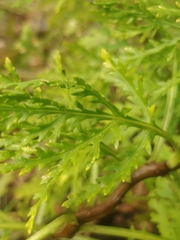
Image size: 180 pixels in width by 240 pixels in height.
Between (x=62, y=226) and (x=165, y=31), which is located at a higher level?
(x=165, y=31)

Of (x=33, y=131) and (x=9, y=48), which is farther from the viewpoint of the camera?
(x=9, y=48)

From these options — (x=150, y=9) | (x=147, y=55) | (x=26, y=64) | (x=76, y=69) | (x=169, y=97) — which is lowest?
(x=26, y=64)

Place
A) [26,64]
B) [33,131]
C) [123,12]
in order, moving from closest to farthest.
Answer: [33,131], [123,12], [26,64]

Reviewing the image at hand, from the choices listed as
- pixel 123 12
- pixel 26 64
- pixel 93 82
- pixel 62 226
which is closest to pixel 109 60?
pixel 123 12

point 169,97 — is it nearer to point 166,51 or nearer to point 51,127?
point 166,51

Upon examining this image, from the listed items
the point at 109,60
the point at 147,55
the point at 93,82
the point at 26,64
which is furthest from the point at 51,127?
the point at 26,64

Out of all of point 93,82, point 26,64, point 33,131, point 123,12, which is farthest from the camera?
point 26,64
